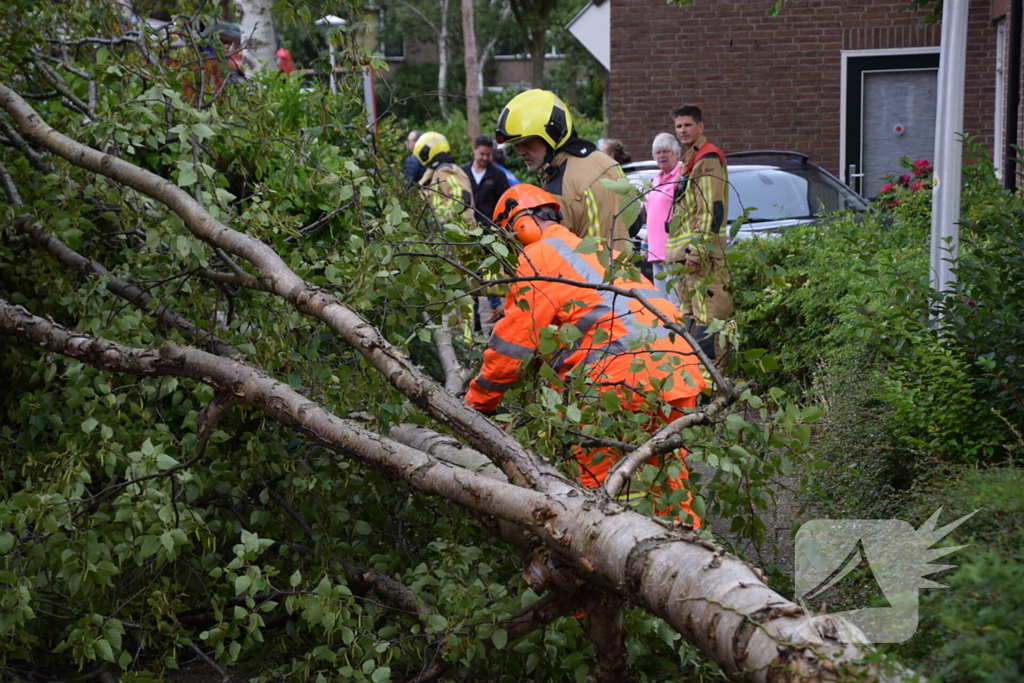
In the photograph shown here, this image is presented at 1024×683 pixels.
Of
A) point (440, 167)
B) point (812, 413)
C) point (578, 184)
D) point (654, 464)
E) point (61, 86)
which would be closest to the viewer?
point (812, 413)

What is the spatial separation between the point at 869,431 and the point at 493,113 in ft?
84.1

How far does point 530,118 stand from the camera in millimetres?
5219

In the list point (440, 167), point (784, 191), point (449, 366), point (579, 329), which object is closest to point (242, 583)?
point (579, 329)

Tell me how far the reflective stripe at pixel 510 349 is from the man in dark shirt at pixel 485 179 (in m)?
5.96

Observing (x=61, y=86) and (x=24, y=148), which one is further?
(x=61, y=86)

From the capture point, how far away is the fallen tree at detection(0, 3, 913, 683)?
2.92 metres

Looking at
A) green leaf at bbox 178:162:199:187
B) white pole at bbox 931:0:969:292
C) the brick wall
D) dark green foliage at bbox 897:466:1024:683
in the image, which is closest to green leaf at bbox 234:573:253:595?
green leaf at bbox 178:162:199:187

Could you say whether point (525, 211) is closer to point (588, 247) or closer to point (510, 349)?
point (510, 349)

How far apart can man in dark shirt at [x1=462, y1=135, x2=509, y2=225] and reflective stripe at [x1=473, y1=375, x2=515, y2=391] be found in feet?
19.4

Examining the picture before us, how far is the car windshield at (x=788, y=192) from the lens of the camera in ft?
32.8

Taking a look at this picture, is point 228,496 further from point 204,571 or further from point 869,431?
point 869,431

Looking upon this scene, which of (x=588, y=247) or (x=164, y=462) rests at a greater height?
(x=588, y=247)

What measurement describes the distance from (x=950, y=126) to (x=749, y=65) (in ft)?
34.2

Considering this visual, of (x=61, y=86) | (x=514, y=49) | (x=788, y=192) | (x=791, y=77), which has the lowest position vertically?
(x=788, y=192)
